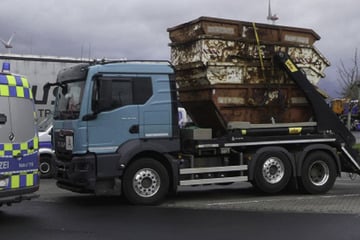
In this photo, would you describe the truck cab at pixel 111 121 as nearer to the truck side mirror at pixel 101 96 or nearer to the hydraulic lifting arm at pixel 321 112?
the truck side mirror at pixel 101 96

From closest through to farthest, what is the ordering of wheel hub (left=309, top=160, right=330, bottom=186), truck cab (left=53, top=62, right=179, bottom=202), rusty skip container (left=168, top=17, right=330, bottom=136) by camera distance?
truck cab (left=53, top=62, right=179, bottom=202)
rusty skip container (left=168, top=17, right=330, bottom=136)
wheel hub (left=309, top=160, right=330, bottom=186)

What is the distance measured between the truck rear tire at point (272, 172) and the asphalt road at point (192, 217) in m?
0.26

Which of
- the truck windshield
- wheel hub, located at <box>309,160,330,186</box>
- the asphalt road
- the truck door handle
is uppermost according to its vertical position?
the truck windshield

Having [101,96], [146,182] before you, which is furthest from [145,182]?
[101,96]

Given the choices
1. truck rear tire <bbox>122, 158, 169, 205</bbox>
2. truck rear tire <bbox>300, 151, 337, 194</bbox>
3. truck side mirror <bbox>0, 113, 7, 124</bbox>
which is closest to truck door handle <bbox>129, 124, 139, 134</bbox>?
truck rear tire <bbox>122, 158, 169, 205</bbox>

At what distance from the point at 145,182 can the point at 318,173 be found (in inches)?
168

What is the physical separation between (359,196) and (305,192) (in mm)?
1168

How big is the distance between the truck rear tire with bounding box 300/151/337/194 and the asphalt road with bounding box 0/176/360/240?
24 centimetres

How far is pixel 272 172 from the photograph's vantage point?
12.3 meters

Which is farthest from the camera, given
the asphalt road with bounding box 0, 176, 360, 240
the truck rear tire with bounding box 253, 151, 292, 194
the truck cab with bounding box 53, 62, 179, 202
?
the truck rear tire with bounding box 253, 151, 292, 194

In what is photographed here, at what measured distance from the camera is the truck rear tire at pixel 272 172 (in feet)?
39.8

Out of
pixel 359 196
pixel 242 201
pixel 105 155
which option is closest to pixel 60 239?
pixel 105 155

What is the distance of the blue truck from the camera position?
10812 millimetres

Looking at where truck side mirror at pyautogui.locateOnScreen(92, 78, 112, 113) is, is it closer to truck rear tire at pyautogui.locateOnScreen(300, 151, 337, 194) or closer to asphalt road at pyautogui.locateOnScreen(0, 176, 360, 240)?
asphalt road at pyautogui.locateOnScreen(0, 176, 360, 240)
